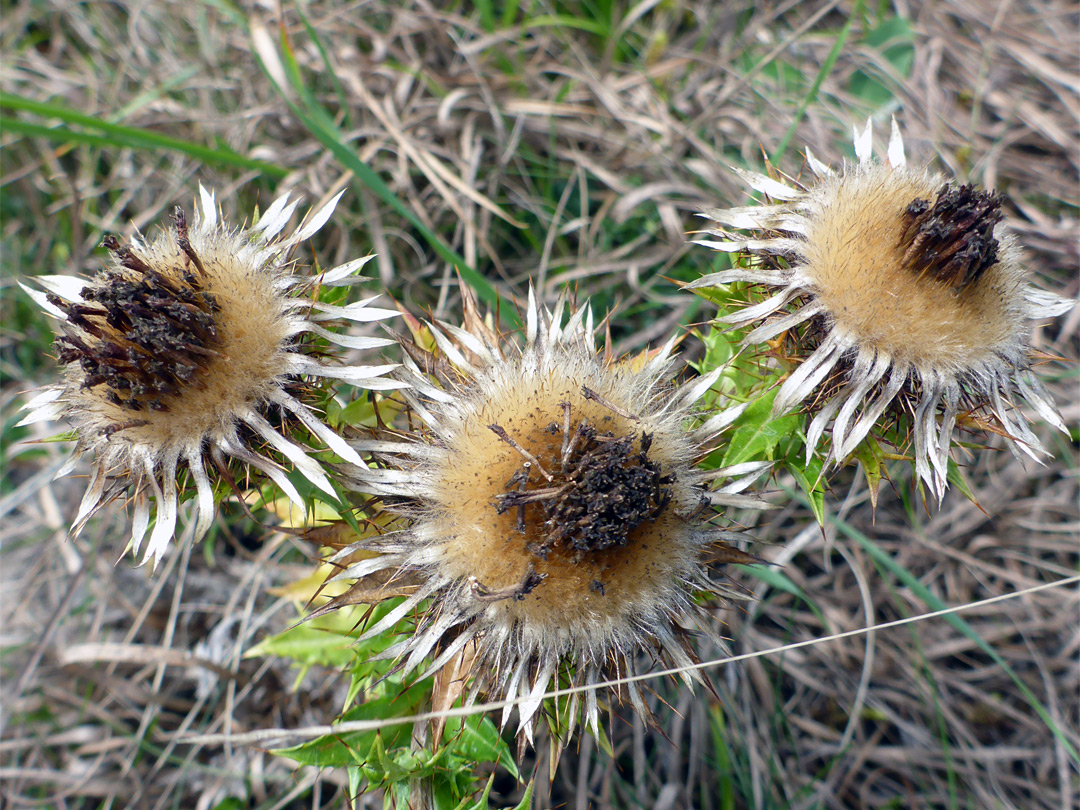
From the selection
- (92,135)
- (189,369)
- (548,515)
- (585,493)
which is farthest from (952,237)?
(92,135)

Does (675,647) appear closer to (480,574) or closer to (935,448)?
(480,574)

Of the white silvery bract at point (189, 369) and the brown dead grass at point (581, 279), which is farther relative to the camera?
the brown dead grass at point (581, 279)

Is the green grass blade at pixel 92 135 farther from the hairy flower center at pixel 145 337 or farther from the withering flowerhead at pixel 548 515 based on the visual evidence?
the withering flowerhead at pixel 548 515

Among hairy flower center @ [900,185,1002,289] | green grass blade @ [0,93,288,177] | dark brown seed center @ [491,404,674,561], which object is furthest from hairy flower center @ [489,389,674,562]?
green grass blade @ [0,93,288,177]

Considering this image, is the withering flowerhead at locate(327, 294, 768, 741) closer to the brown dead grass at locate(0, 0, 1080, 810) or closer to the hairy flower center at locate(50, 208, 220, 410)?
the hairy flower center at locate(50, 208, 220, 410)

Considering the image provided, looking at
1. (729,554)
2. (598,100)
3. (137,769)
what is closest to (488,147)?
(598,100)

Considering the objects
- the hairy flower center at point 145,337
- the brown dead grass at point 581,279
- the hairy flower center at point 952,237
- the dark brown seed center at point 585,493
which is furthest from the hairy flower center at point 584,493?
the brown dead grass at point 581,279
